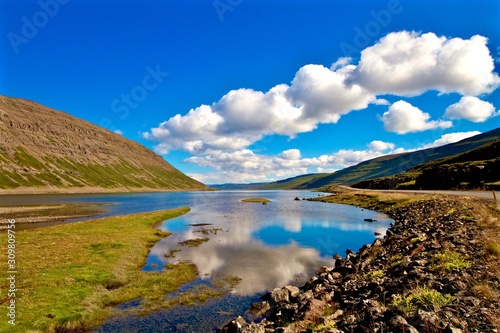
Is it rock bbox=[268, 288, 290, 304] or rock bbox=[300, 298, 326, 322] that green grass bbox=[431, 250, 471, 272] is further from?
rock bbox=[268, 288, 290, 304]

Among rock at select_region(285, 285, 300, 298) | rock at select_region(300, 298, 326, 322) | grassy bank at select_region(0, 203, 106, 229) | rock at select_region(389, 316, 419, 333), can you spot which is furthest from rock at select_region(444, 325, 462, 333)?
grassy bank at select_region(0, 203, 106, 229)

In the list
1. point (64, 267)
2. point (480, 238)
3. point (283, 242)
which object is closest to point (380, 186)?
point (283, 242)

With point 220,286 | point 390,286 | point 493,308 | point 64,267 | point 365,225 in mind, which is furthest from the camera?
point 365,225

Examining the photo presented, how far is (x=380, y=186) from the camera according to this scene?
187 m

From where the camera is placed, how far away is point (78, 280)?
26359 mm

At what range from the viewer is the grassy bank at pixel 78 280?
64.7 feet

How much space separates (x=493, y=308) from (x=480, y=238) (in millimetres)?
15775

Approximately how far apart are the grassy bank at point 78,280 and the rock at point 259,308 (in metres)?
7.95

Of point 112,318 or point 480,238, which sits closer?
point 112,318

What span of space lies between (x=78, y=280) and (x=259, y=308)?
1819 centimetres

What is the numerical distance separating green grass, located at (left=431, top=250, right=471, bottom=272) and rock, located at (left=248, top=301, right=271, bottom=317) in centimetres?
1207

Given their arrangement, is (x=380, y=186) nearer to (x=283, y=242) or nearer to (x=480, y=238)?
(x=283, y=242)

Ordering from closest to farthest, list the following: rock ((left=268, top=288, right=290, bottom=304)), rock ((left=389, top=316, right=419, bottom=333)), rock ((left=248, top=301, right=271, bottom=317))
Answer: rock ((left=389, top=316, right=419, bottom=333)) < rock ((left=248, top=301, right=271, bottom=317)) < rock ((left=268, top=288, right=290, bottom=304))

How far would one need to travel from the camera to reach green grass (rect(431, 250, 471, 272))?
17.3 metres
